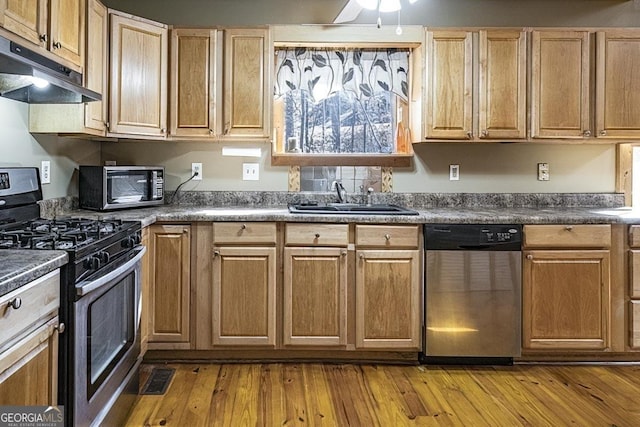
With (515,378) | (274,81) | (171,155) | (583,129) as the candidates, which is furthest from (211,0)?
(515,378)

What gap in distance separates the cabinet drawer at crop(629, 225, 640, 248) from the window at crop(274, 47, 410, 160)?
1449 millimetres

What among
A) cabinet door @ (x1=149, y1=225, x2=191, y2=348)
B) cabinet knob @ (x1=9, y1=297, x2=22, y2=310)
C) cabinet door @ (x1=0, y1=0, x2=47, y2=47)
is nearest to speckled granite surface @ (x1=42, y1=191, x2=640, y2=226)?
cabinet door @ (x1=149, y1=225, x2=191, y2=348)

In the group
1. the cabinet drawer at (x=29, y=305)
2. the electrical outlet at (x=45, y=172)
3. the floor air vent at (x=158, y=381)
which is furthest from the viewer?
the electrical outlet at (x=45, y=172)

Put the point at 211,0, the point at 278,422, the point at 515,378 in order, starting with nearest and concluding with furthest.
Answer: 1. the point at 278,422
2. the point at 515,378
3. the point at 211,0

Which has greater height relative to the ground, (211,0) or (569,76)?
(211,0)

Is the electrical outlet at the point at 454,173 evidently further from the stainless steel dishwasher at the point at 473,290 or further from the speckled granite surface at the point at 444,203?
the stainless steel dishwasher at the point at 473,290

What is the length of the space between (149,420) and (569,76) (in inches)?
120

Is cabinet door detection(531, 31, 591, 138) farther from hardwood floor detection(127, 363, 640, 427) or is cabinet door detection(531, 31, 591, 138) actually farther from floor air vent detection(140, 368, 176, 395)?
floor air vent detection(140, 368, 176, 395)

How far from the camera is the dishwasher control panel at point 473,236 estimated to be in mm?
2590

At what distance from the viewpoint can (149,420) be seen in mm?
2053

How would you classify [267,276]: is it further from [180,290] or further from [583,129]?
[583,129]

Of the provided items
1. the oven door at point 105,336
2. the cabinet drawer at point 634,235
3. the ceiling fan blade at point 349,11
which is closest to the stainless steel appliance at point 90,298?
the oven door at point 105,336

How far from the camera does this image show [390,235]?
Result: 8.60ft

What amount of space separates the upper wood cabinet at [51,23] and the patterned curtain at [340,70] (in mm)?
1281
